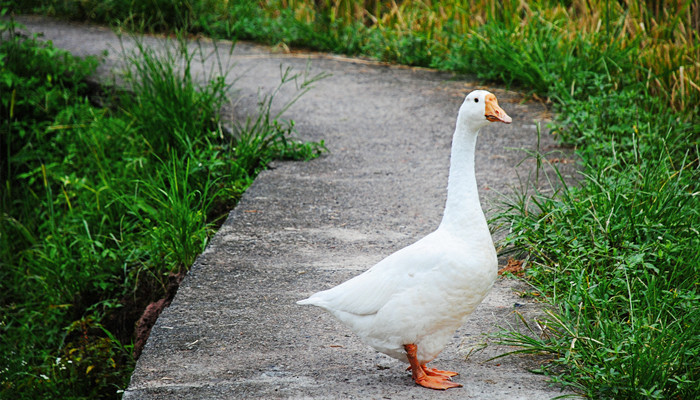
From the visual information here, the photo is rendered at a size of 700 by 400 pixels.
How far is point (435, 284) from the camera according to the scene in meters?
2.88

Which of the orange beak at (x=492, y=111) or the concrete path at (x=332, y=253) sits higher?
the orange beak at (x=492, y=111)

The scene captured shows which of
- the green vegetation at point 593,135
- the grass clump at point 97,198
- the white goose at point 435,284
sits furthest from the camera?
the grass clump at point 97,198

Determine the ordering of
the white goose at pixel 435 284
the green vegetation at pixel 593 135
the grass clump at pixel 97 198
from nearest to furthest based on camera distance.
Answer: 1. the white goose at pixel 435 284
2. the green vegetation at pixel 593 135
3. the grass clump at pixel 97 198

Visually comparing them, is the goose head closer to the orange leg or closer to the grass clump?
the orange leg

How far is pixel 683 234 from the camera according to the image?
3.87 m

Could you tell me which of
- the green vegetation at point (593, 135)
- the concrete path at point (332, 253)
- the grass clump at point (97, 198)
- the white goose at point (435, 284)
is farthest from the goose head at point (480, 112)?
the grass clump at point (97, 198)

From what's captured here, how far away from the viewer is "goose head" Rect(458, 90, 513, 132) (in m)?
2.96

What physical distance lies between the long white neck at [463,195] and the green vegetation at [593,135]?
0.62m

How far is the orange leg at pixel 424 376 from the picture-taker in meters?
2.96

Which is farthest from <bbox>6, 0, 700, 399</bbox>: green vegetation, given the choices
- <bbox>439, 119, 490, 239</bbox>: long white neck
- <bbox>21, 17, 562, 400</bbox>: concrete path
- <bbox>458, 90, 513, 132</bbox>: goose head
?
<bbox>458, 90, 513, 132</bbox>: goose head

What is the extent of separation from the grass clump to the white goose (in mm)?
1848

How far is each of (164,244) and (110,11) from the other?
6326 mm

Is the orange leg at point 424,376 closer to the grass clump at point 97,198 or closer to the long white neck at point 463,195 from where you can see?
the long white neck at point 463,195

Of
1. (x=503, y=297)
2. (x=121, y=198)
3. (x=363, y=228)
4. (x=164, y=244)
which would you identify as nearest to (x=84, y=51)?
(x=121, y=198)
